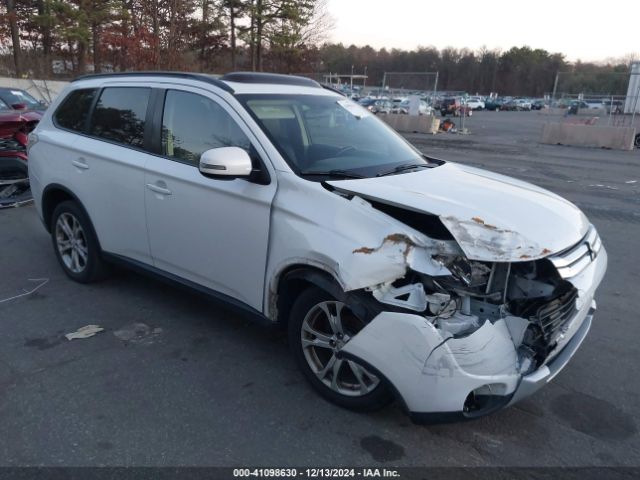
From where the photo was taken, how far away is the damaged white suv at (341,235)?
2674 millimetres

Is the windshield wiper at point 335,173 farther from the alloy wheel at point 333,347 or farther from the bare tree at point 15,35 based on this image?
the bare tree at point 15,35

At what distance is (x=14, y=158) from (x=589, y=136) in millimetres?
20203

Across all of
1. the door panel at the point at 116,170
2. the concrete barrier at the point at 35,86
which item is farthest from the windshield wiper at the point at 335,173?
the concrete barrier at the point at 35,86

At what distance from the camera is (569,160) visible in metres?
16.2

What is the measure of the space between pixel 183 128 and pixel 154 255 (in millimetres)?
993

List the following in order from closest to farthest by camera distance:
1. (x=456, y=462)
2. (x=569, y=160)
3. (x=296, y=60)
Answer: (x=456, y=462) < (x=569, y=160) < (x=296, y=60)

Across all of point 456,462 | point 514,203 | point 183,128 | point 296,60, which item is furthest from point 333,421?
point 296,60

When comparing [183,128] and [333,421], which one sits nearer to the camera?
[333,421]

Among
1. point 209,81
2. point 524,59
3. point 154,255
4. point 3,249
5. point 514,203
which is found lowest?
point 3,249

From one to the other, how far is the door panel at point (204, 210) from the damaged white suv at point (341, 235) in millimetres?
12

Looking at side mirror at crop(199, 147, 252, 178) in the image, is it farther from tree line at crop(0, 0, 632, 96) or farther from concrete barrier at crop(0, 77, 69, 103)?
concrete barrier at crop(0, 77, 69, 103)

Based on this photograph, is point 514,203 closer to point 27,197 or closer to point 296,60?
point 27,197

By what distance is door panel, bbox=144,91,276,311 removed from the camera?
3391 mm

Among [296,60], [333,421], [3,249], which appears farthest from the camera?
[296,60]
